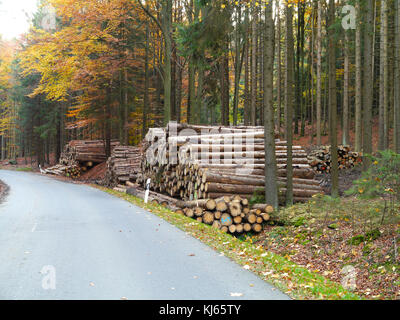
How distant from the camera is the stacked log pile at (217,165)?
1282 cm

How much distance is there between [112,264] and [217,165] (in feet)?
24.0

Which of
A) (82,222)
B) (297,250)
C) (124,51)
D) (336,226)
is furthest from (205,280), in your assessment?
(124,51)

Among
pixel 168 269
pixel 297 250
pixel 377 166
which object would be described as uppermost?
pixel 377 166

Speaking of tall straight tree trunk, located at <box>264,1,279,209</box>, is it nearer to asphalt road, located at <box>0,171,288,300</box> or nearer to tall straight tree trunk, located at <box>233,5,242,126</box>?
asphalt road, located at <box>0,171,288,300</box>

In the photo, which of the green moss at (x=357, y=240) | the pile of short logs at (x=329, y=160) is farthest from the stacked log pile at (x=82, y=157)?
the green moss at (x=357, y=240)

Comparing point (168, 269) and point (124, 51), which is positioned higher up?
point (124, 51)

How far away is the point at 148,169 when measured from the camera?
19000 millimetres

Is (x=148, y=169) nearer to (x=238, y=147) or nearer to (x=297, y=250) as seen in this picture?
(x=238, y=147)

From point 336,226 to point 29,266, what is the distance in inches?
290

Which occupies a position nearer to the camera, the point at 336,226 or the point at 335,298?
the point at 335,298

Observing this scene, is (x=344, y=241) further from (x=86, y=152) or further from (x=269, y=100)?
(x=86, y=152)

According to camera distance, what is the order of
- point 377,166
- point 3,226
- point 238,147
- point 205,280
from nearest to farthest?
point 205,280, point 377,166, point 3,226, point 238,147

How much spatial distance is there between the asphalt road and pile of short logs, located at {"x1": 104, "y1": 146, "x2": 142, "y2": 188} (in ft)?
38.9

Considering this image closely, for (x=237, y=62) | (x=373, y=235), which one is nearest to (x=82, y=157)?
(x=237, y=62)
